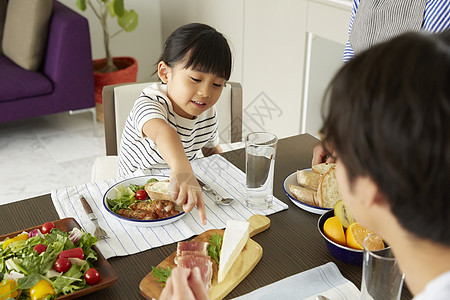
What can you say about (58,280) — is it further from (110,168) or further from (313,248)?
(110,168)

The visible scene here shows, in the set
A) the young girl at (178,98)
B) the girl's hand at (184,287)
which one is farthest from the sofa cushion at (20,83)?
the girl's hand at (184,287)

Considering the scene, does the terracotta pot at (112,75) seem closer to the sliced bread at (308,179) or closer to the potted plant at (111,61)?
the potted plant at (111,61)

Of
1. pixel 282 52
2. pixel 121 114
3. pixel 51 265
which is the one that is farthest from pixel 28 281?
pixel 282 52

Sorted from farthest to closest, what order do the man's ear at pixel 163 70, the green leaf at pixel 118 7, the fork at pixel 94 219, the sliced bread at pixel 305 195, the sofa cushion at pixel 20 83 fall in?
1. the green leaf at pixel 118 7
2. the sofa cushion at pixel 20 83
3. the man's ear at pixel 163 70
4. the sliced bread at pixel 305 195
5. the fork at pixel 94 219

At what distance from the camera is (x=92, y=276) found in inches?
39.2

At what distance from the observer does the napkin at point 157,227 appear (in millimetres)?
1172

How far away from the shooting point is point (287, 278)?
106 cm

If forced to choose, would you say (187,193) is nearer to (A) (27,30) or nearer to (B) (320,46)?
(B) (320,46)

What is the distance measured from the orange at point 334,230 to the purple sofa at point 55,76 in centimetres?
285

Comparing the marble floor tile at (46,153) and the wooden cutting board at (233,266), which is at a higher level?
the wooden cutting board at (233,266)

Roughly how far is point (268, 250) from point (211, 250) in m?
0.14

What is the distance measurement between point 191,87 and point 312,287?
0.78 m

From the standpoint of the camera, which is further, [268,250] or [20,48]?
[20,48]

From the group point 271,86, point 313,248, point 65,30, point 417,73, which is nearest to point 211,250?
point 313,248
